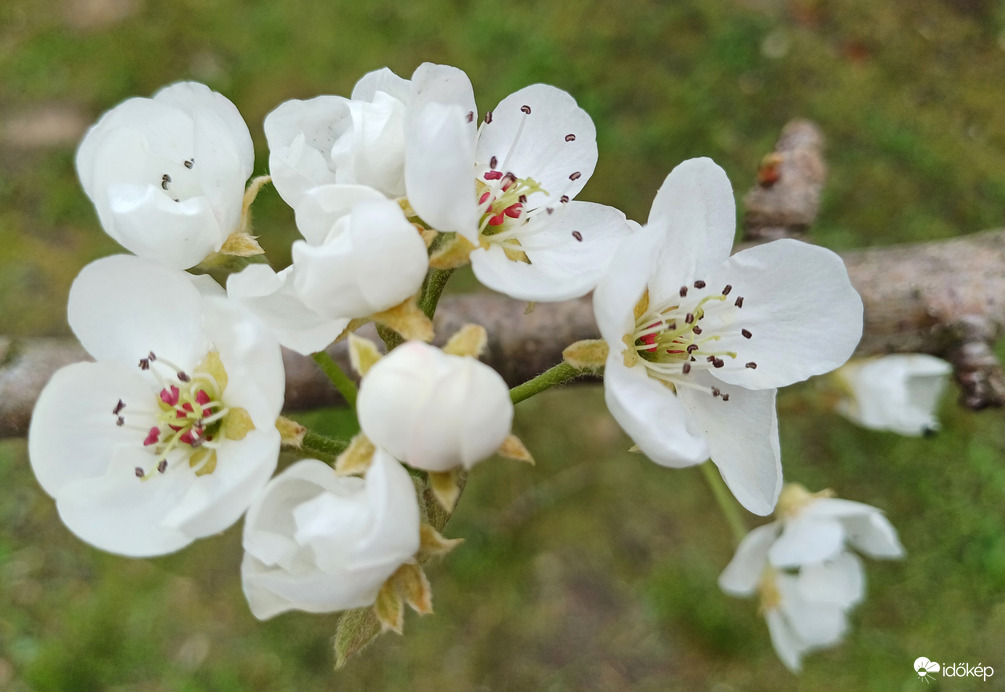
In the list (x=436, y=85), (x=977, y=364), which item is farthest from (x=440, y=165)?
(x=977, y=364)

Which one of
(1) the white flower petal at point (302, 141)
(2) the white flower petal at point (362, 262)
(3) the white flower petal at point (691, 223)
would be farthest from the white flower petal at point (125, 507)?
(3) the white flower petal at point (691, 223)

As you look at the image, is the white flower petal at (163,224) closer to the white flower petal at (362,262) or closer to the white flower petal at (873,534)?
the white flower petal at (362,262)

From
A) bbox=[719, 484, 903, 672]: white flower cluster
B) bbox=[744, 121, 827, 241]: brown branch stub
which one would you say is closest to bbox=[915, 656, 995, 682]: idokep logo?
bbox=[719, 484, 903, 672]: white flower cluster

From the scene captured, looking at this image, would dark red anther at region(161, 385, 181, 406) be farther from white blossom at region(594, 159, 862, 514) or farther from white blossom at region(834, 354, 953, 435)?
white blossom at region(834, 354, 953, 435)

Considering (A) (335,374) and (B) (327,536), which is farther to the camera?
(A) (335,374)

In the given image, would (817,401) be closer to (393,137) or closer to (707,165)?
(707,165)

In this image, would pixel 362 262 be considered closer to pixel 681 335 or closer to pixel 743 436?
pixel 681 335
